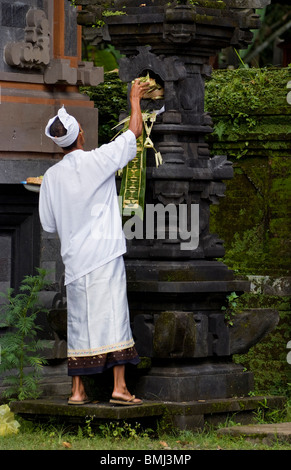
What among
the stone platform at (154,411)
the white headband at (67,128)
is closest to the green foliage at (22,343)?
the stone platform at (154,411)

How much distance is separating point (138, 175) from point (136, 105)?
53 centimetres

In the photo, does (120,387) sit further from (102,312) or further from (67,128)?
(67,128)

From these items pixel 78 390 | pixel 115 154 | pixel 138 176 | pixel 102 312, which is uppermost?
pixel 115 154

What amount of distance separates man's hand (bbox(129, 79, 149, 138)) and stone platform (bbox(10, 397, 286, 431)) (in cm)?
195

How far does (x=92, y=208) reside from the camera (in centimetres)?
866

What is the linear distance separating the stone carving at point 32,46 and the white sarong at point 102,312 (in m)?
2.43

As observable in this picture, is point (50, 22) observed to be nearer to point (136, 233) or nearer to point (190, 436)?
point (136, 233)

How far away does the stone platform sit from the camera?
27.8 feet

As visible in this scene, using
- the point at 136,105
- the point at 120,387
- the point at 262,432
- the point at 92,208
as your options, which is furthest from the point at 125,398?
the point at 136,105

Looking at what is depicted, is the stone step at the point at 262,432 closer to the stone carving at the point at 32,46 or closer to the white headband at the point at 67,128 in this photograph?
the white headband at the point at 67,128

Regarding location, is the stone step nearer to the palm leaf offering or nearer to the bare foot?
the bare foot

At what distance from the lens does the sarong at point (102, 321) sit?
8.58 meters

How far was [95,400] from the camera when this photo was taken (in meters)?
9.13

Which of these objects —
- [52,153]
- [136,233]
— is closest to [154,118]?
[136,233]
